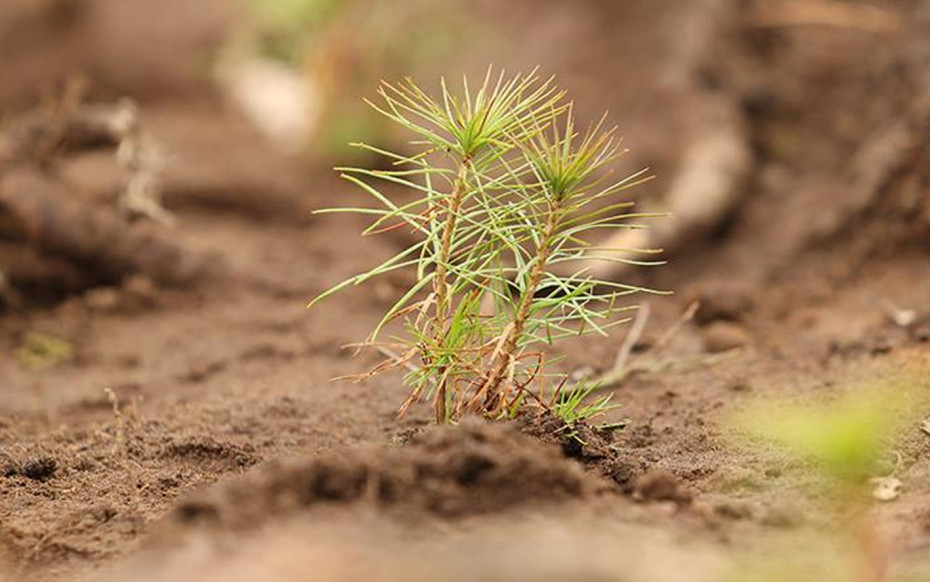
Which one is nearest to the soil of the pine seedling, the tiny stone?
the tiny stone

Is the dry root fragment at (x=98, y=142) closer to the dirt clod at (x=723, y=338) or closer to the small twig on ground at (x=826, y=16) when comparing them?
the dirt clod at (x=723, y=338)

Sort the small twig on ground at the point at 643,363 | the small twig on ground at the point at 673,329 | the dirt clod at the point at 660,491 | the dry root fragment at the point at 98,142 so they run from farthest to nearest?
the dry root fragment at the point at 98,142 → the small twig on ground at the point at 643,363 → the small twig on ground at the point at 673,329 → the dirt clod at the point at 660,491

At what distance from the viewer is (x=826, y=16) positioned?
14.6ft

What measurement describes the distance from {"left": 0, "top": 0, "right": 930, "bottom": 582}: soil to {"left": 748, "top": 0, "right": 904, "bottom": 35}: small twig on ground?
0.23 ft

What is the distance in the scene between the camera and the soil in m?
1.36

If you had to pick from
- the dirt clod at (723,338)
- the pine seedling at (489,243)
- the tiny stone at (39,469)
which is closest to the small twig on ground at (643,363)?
the dirt clod at (723,338)

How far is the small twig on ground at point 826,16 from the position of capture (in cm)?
436

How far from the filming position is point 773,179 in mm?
4070

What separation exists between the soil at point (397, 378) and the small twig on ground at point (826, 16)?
0.23ft

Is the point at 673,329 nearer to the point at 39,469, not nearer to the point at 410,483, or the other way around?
the point at 410,483

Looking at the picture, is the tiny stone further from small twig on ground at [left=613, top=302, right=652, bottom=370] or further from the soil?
small twig on ground at [left=613, top=302, right=652, bottom=370]

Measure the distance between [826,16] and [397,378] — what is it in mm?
2826

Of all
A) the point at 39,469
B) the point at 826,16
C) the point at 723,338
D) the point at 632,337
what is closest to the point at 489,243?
the point at 39,469

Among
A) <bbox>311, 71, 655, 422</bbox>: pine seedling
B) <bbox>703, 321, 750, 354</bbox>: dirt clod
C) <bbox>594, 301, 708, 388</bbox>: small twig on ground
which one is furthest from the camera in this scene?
<bbox>703, 321, 750, 354</bbox>: dirt clod
